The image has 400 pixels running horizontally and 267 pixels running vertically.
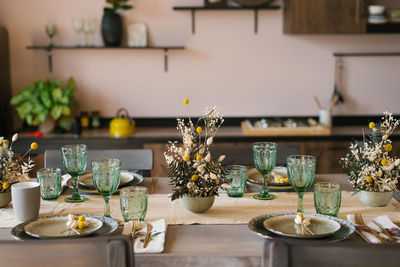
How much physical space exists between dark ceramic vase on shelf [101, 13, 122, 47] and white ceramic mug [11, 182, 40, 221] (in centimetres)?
236

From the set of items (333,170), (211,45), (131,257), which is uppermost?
(211,45)

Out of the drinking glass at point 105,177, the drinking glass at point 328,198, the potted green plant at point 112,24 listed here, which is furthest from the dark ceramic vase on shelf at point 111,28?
the drinking glass at point 328,198

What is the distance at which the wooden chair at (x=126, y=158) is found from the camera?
2.58 m

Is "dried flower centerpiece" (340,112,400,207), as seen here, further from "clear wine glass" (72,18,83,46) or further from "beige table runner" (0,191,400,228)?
"clear wine glass" (72,18,83,46)

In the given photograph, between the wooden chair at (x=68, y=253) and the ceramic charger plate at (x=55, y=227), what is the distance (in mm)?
449

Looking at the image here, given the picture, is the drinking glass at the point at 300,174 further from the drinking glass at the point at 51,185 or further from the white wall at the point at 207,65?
the white wall at the point at 207,65

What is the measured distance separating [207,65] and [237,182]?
7.34 feet

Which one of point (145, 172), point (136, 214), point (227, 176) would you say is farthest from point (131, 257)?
point (145, 172)

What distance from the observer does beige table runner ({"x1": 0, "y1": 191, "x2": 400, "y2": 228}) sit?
70.2 inches

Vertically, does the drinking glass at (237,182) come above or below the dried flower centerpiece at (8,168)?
below

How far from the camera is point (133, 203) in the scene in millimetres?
1711

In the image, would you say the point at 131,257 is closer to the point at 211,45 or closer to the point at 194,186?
the point at 194,186

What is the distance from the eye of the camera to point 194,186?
1826 mm

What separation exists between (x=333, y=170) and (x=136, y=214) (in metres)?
2.31
